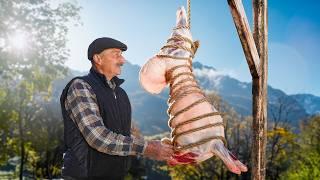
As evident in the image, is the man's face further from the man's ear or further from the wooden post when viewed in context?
the wooden post

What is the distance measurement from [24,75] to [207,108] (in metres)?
24.1

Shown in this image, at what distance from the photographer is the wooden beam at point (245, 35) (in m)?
3.74

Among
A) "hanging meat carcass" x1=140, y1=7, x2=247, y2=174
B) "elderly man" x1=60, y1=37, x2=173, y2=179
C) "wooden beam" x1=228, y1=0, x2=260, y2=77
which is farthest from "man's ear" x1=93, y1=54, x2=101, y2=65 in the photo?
"wooden beam" x1=228, y1=0, x2=260, y2=77

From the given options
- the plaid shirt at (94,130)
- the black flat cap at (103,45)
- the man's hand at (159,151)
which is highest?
the black flat cap at (103,45)

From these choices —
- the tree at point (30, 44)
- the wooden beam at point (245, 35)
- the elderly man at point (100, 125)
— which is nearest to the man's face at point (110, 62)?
the elderly man at point (100, 125)

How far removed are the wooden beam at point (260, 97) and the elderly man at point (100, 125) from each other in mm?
1039

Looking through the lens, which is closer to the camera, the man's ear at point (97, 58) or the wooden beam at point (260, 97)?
the man's ear at point (97, 58)

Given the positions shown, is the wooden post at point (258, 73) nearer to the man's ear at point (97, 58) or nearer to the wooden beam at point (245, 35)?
the wooden beam at point (245, 35)

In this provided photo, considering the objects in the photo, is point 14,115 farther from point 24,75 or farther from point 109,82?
point 109,82

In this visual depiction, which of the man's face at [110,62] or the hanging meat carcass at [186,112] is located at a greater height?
the man's face at [110,62]

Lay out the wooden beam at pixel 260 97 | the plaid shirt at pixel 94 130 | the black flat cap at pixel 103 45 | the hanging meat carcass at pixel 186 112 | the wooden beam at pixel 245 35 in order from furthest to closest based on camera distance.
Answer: the wooden beam at pixel 260 97, the black flat cap at pixel 103 45, the wooden beam at pixel 245 35, the plaid shirt at pixel 94 130, the hanging meat carcass at pixel 186 112

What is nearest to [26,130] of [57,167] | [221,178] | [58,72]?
[57,167]

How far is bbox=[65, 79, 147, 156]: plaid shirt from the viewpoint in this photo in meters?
3.48

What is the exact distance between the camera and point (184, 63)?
3566 mm
